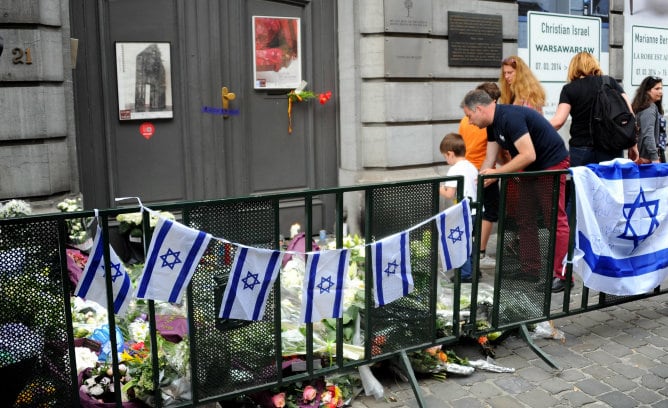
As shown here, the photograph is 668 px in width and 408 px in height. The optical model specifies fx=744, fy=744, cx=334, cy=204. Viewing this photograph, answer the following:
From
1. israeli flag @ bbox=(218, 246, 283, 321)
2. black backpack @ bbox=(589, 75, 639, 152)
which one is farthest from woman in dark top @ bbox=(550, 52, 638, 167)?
israeli flag @ bbox=(218, 246, 283, 321)

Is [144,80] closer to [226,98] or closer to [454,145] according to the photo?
[226,98]

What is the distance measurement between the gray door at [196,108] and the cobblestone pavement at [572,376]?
12.8 feet

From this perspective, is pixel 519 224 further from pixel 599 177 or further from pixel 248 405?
pixel 248 405

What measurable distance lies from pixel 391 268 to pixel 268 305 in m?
0.81

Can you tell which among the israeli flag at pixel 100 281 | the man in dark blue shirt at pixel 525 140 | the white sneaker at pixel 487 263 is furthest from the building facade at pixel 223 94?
the israeli flag at pixel 100 281

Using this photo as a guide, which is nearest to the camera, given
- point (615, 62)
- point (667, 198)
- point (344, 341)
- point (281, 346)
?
point (281, 346)

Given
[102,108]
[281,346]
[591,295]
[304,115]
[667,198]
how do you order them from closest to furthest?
[281,346] → [667,198] → [591,295] → [102,108] → [304,115]

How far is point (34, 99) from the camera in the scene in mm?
6609

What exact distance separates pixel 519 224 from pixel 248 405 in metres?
2.24

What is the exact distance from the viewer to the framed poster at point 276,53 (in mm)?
8250

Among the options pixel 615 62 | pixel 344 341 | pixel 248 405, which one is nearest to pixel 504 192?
pixel 344 341

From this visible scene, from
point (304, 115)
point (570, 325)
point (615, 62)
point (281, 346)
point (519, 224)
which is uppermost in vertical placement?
point (615, 62)

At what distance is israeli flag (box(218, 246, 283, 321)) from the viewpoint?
3.90m

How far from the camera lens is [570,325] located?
5871 mm
